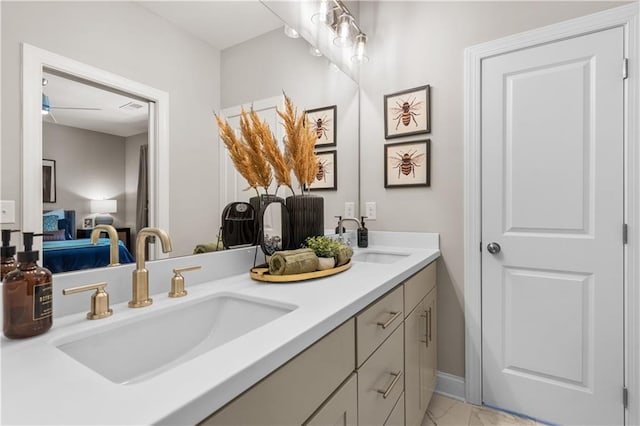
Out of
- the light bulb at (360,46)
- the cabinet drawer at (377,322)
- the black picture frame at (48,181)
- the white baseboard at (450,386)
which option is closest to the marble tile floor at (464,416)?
the white baseboard at (450,386)

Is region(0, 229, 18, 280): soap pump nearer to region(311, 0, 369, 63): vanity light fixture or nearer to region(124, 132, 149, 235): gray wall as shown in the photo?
region(124, 132, 149, 235): gray wall

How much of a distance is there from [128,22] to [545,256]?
6.54 ft

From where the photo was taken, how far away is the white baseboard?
1.85 meters

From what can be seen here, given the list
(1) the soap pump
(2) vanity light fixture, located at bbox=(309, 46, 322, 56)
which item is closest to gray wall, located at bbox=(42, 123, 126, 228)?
(1) the soap pump

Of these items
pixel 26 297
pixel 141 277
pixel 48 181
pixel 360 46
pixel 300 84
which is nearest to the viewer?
pixel 26 297

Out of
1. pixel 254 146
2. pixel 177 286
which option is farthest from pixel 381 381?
pixel 254 146

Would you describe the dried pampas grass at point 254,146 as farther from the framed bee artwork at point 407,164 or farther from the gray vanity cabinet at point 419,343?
the framed bee artwork at point 407,164

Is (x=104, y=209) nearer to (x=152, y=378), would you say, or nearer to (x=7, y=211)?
(x=7, y=211)

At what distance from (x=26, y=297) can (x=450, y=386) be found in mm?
2009

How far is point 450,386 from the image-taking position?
1.88 metres

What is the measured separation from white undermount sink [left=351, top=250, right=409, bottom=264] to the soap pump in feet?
4.81

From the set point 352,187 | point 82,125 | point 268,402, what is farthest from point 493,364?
point 82,125

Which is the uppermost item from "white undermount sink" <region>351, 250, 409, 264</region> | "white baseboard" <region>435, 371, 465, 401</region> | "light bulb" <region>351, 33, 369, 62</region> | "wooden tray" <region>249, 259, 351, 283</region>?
"light bulb" <region>351, 33, 369, 62</region>

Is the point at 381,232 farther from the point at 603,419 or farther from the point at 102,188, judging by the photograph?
the point at 102,188
